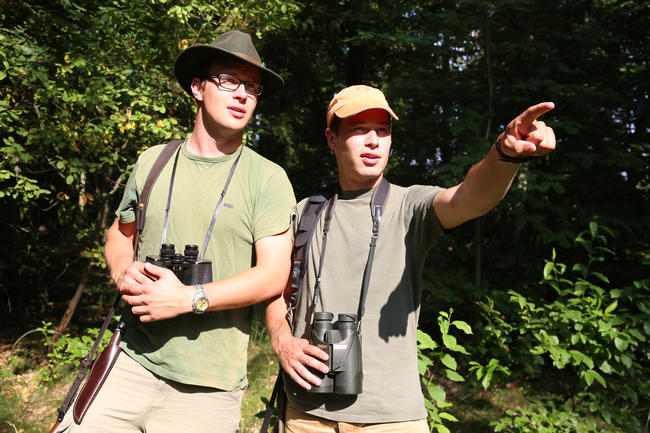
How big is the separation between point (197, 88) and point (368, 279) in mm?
1279

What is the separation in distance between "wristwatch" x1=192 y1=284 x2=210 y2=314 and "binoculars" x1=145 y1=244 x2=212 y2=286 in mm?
53

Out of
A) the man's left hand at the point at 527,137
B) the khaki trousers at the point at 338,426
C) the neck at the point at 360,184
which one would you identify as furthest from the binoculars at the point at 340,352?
the man's left hand at the point at 527,137

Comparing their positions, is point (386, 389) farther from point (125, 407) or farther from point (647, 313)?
point (647, 313)

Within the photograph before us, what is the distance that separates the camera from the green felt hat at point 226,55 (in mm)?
2115

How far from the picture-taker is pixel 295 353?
192 cm

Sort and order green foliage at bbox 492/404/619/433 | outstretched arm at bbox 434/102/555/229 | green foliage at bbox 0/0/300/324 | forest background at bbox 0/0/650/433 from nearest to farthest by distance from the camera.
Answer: outstretched arm at bbox 434/102/555/229 < green foliage at bbox 492/404/619/433 < forest background at bbox 0/0/650/433 < green foliage at bbox 0/0/300/324

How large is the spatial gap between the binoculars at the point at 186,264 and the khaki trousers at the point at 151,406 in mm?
496

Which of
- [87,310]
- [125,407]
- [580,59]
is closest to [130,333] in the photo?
[125,407]

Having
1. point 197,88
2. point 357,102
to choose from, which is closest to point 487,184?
point 357,102

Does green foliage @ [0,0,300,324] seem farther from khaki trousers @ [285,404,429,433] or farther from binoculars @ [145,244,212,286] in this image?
khaki trousers @ [285,404,429,433]

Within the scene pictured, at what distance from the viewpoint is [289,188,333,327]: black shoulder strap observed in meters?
2.16

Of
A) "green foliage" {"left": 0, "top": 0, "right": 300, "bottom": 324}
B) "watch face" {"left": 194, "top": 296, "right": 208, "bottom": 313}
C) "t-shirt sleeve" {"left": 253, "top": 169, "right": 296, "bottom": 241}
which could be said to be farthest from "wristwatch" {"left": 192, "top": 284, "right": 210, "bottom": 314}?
"green foliage" {"left": 0, "top": 0, "right": 300, "bottom": 324}

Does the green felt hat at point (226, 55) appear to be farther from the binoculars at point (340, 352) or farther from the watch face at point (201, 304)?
the binoculars at point (340, 352)

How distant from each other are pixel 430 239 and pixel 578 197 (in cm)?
553
